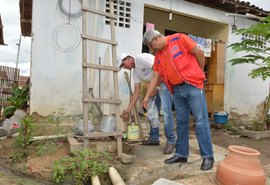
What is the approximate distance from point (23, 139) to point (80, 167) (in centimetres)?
118

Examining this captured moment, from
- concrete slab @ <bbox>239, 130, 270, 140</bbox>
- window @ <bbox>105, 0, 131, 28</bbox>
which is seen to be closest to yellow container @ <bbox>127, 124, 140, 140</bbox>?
window @ <bbox>105, 0, 131, 28</bbox>

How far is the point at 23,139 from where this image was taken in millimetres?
3969

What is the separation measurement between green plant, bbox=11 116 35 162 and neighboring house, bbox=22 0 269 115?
1.76 meters

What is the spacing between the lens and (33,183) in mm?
3359

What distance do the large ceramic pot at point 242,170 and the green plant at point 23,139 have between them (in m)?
2.61

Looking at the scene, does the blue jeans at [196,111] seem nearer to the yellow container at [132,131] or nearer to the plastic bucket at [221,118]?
the yellow container at [132,131]

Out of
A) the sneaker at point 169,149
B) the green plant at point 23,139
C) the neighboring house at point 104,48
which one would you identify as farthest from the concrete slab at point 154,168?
the neighboring house at point 104,48

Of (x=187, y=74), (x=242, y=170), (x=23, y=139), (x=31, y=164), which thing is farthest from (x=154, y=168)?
(x=23, y=139)

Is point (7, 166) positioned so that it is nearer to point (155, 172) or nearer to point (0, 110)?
point (155, 172)

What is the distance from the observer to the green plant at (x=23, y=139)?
388 centimetres

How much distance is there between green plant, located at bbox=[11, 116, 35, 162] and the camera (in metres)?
3.88

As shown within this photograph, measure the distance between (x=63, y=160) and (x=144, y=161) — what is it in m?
1.11

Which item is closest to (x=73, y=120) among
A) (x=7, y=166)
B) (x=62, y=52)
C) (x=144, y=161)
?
(x=62, y=52)

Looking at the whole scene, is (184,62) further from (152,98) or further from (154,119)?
(154,119)
